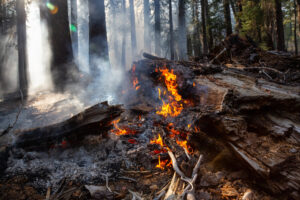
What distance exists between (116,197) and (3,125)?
4.45m

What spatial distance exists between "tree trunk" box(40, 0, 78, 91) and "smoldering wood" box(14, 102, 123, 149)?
15.4ft

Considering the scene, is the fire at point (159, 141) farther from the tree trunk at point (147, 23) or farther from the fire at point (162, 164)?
the tree trunk at point (147, 23)

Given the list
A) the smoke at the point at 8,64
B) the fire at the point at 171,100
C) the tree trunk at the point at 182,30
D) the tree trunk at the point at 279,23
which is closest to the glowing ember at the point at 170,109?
the fire at the point at 171,100

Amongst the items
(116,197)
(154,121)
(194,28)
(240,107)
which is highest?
(194,28)

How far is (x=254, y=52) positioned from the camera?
24.1ft

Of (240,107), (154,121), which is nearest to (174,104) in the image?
(154,121)

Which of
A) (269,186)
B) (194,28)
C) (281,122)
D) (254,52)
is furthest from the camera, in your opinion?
(194,28)

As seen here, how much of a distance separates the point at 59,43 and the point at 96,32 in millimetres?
2368

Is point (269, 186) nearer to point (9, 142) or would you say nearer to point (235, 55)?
point (9, 142)

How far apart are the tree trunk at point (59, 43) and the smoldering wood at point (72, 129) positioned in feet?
15.4

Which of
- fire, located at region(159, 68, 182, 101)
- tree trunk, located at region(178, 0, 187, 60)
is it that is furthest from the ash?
tree trunk, located at region(178, 0, 187, 60)

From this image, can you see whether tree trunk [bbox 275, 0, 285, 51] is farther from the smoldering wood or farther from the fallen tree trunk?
the smoldering wood

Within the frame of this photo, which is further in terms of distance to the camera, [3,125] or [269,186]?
[3,125]

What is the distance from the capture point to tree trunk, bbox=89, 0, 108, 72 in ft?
30.2
